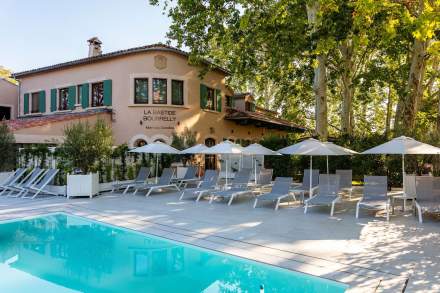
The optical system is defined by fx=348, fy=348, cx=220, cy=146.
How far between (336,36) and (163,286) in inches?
424

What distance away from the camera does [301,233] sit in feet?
26.5

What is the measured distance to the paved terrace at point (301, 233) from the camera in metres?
5.61

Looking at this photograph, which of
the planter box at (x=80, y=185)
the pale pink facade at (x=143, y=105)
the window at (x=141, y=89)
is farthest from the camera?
the window at (x=141, y=89)

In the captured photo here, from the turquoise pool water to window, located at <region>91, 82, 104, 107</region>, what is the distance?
14199mm

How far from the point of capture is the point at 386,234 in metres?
7.97

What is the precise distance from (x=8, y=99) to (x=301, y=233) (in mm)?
26840

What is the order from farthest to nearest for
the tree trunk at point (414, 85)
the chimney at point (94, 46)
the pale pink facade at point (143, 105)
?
1. the chimney at point (94, 46)
2. the pale pink facade at point (143, 105)
3. the tree trunk at point (414, 85)

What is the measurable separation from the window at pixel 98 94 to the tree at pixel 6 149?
6310mm

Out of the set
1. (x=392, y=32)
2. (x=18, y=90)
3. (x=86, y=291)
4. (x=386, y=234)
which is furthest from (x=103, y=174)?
(x=18, y=90)

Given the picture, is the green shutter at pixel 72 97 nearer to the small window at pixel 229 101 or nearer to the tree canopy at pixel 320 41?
the tree canopy at pixel 320 41

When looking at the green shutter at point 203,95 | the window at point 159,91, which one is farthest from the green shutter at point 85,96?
the green shutter at point 203,95

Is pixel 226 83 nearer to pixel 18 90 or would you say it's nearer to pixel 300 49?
pixel 300 49

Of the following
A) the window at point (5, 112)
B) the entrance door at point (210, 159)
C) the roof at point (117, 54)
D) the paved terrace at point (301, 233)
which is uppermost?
the roof at point (117, 54)

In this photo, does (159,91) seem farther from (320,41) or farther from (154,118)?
(320,41)
